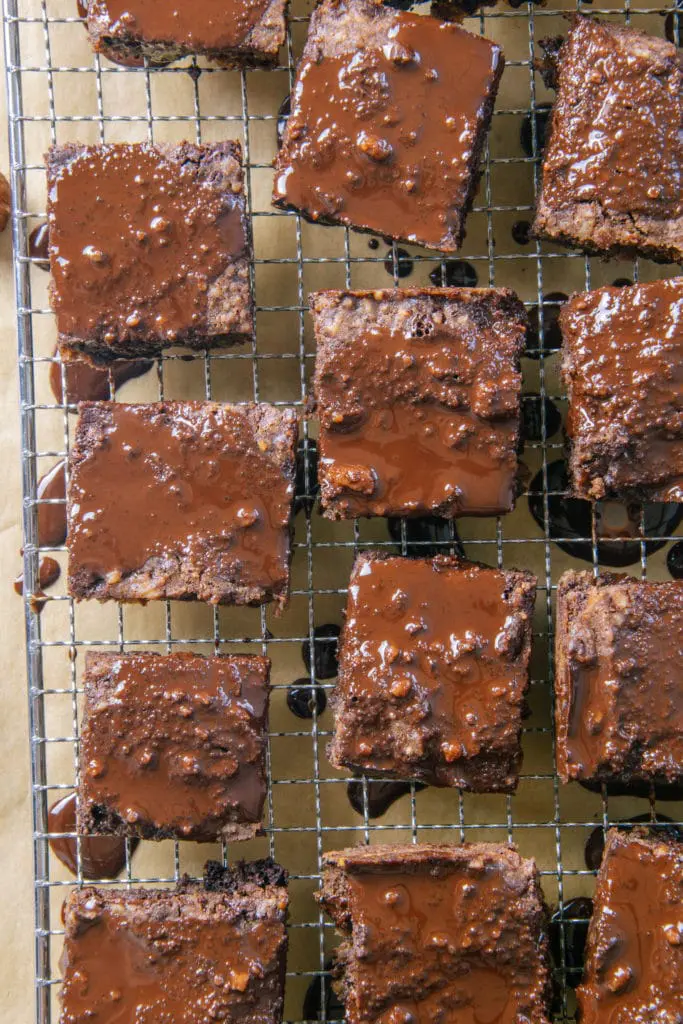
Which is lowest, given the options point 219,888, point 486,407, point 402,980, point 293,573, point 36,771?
point 402,980

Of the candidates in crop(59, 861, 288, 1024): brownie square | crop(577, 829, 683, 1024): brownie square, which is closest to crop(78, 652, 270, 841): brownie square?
crop(59, 861, 288, 1024): brownie square

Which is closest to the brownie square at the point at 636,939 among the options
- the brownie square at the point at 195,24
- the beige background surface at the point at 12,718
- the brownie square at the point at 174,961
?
the brownie square at the point at 174,961

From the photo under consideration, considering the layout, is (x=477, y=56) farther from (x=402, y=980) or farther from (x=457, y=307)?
(x=402, y=980)

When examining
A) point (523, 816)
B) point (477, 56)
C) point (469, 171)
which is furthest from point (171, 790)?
point (477, 56)

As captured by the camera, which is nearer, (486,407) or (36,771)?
(486,407)

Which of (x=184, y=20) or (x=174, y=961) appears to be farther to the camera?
(x=184, y=20)

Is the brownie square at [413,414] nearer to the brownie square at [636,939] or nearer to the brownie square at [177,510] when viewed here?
the brownie square at [177,510]

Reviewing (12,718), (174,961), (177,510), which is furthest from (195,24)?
(174,961)

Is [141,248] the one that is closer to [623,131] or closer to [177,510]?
[177,510]
